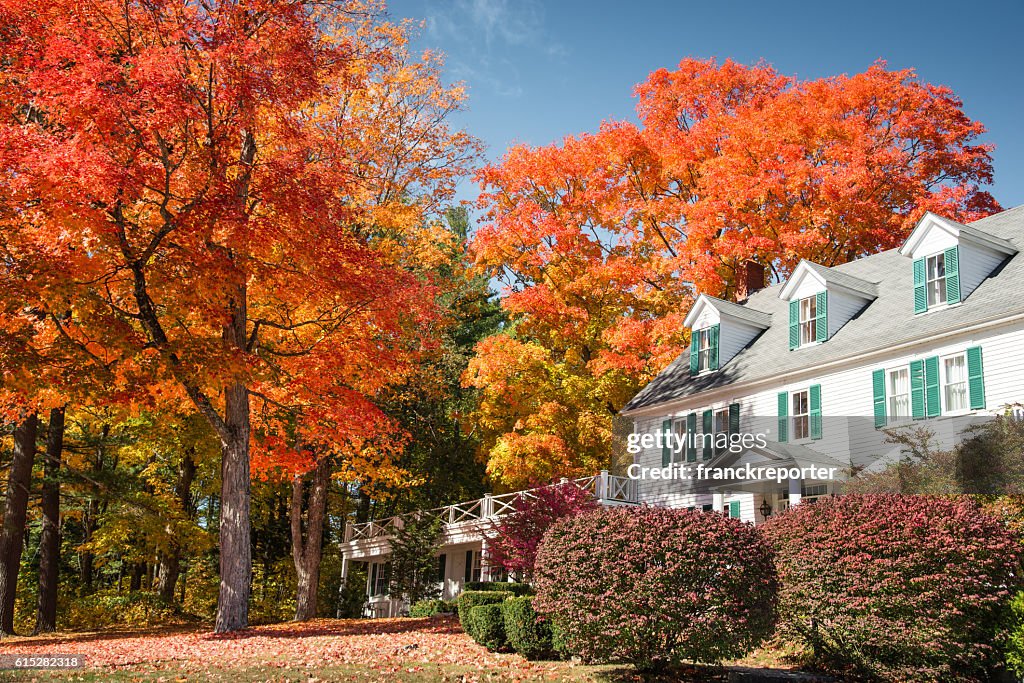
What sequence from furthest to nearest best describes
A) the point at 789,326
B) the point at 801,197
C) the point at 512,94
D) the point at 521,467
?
the point at 801,197 < the point at 521,467 < the point at 789,326 < the point at 512,94

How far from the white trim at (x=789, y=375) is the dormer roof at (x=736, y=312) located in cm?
255

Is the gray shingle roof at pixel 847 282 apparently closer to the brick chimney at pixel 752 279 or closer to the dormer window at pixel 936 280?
the dormer window at pixel 936 280

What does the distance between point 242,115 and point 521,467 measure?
1403cm

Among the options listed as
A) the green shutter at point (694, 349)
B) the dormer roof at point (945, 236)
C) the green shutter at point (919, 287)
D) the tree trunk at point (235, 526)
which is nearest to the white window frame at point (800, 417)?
the green shutter at point (919, 287)

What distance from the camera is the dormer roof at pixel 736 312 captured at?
23.6m

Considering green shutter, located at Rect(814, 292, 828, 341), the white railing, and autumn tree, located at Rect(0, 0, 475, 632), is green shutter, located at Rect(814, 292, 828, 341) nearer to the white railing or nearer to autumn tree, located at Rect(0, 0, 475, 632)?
the white railing

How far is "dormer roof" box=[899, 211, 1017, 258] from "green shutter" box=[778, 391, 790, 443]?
169 inches

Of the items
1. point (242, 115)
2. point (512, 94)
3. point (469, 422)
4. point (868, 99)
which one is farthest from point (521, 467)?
point (868, 99)

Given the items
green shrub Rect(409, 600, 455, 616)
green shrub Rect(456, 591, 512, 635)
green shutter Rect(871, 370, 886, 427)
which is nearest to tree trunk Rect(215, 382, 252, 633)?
green shrub Rect(456, 591, 512, 635)

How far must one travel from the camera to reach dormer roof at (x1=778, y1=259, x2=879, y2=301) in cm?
2052

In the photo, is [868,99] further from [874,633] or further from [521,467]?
[874,633]

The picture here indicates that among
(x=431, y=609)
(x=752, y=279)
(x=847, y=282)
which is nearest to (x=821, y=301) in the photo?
(x=847, y=282)

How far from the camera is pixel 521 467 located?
25.8 metres

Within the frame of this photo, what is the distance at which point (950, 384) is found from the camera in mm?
16609
